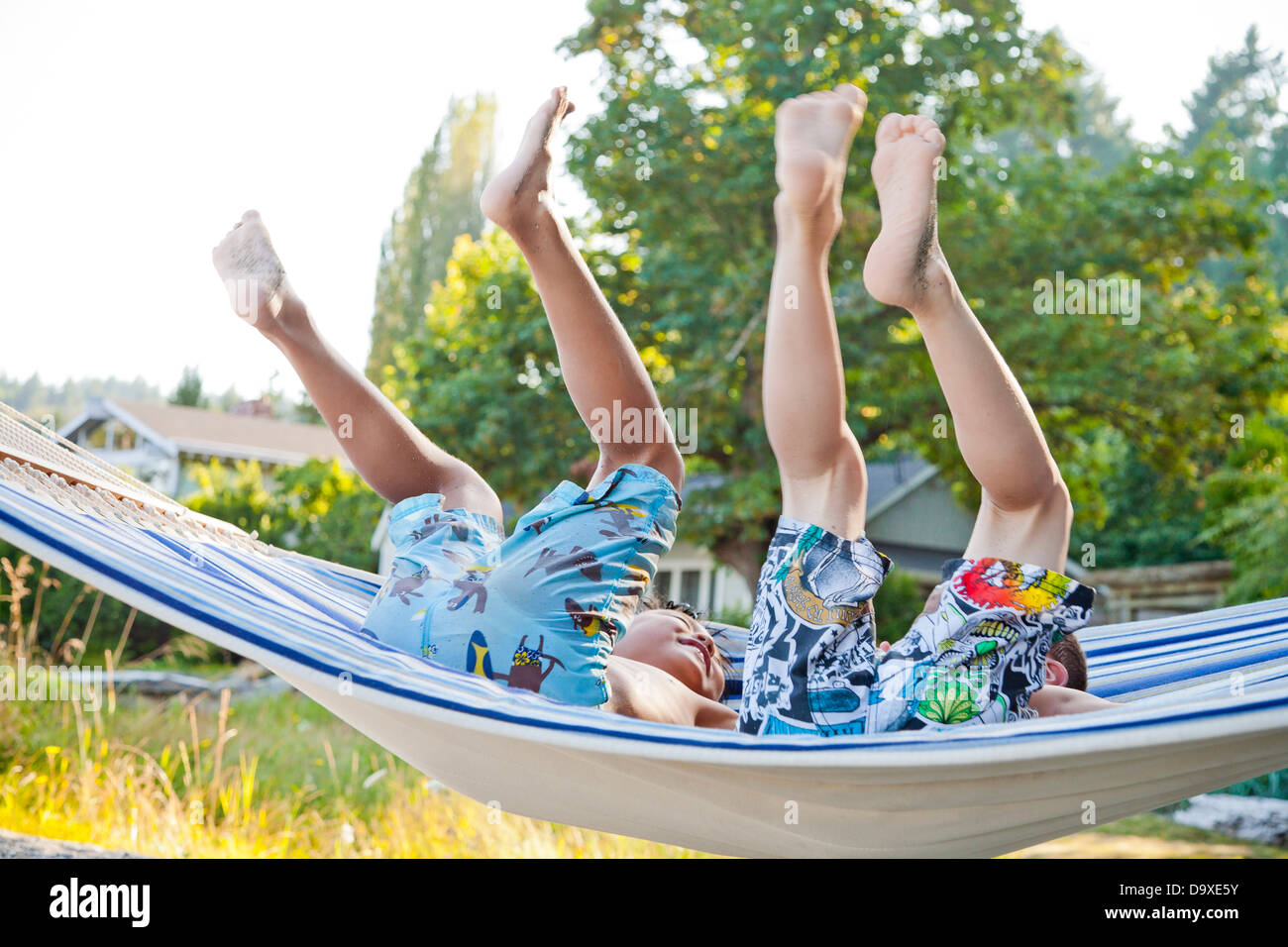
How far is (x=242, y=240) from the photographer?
171 cm

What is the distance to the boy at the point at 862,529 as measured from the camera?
1.29m

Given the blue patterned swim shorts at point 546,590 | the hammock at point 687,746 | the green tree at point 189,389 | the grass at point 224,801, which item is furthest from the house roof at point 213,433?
the hammock at point 687,746

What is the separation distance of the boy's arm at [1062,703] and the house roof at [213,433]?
53.3 feet

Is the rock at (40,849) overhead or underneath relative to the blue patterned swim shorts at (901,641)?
underneath

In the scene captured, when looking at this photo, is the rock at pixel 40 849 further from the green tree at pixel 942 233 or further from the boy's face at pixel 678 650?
the green tree at pixel 942 233

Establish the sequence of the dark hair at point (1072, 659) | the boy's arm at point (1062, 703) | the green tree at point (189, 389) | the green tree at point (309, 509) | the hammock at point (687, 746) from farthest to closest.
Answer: the green tree at point (189, 389)
the green tree at point (309, 509)
the dark hair at point (1072, 659)
the boy's arm at point (1062, 703)
the hammock at point (687, 746)

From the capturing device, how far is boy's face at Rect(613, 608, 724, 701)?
1.78m

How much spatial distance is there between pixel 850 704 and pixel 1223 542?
8.52 meters

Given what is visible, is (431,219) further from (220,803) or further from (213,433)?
(220,803)

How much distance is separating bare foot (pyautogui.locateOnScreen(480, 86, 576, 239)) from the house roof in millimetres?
15918

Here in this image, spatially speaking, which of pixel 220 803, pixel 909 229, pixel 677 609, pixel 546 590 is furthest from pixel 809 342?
pixel 220 803

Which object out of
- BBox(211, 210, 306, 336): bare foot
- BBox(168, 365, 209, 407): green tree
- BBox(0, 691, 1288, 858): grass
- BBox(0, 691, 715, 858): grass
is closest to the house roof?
BBox(168, 365, 209, 407): green tree

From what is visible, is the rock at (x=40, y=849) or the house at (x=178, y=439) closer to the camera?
the rock at (x=40, y=849)
